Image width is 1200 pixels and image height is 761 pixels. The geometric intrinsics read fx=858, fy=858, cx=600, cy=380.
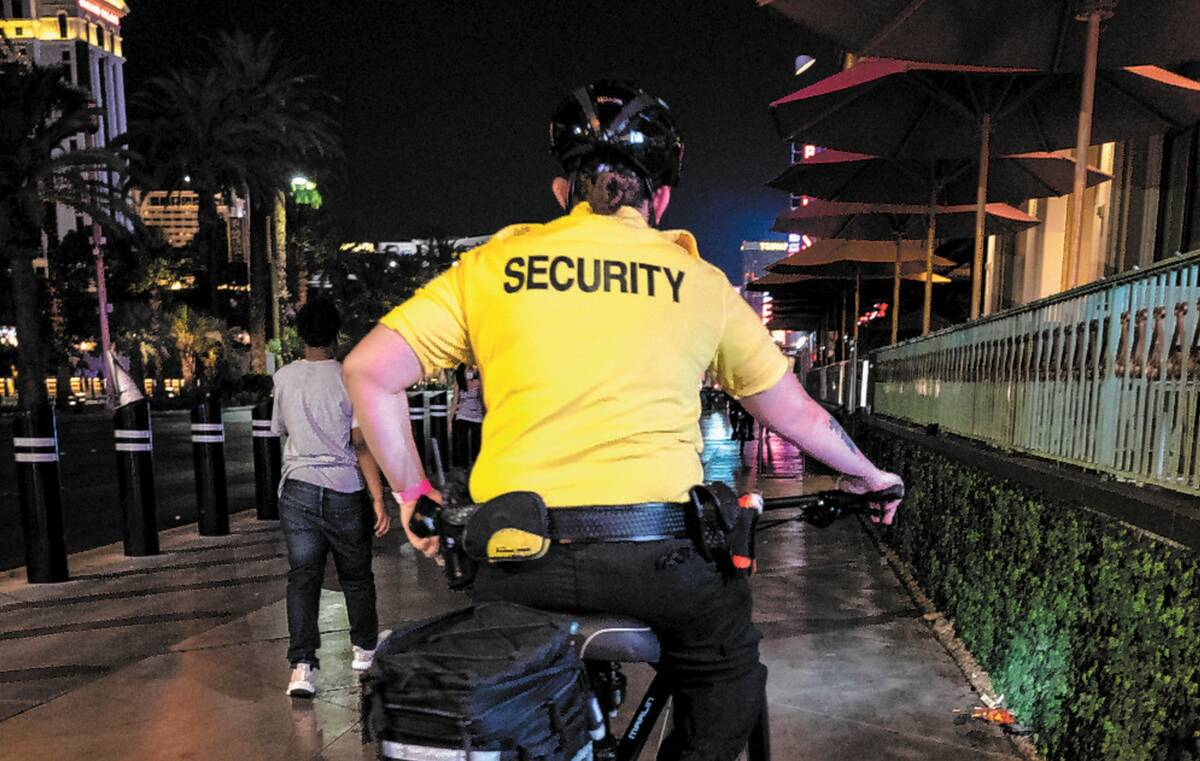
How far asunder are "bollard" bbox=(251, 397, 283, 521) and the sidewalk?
192 cm

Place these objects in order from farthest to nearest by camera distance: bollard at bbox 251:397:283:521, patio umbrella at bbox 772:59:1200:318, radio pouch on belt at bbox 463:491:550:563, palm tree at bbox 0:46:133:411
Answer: palm tree at bbox 0:46:133:411, bollard at bbox 251:397:283:521, patio umbrella at bbox 772:59:1200:318, radio pouch on belt at bbox 463:491:550:563

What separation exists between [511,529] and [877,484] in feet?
3.44

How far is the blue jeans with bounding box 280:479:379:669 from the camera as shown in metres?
4.40

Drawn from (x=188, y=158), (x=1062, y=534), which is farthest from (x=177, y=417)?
(x=1062, y=534)

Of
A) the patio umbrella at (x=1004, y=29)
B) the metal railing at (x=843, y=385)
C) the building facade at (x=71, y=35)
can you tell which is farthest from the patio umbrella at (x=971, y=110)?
the building facade at (x=71, y=35)

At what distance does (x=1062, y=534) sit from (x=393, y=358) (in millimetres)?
2749

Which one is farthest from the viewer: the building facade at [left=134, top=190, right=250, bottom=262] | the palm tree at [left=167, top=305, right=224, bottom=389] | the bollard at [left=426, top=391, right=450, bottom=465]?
the building facade at [left=134, top=190, right=250, bottom=262]

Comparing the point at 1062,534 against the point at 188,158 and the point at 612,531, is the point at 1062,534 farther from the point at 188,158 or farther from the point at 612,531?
the point at 188,158

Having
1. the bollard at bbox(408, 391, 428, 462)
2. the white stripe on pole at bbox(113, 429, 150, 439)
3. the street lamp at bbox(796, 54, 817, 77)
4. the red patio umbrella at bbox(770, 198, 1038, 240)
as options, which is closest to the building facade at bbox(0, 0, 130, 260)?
the street lamp at bbox(796, 54, 817, 77)

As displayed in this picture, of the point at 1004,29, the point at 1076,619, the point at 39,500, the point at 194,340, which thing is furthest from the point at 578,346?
the point at 194,340

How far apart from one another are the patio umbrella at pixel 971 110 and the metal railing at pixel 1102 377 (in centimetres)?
289

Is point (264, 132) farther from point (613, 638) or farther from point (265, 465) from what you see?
point (613, 638)

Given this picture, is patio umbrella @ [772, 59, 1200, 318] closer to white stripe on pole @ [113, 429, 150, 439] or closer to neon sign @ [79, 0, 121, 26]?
white stripe on pole @ [113, 429, 150, 439]

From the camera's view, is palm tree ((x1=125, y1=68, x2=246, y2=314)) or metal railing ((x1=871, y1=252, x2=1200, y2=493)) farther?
palm tree ((x1=125, y1=68, x2=246, y2=314))
